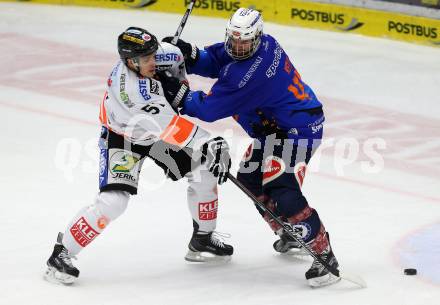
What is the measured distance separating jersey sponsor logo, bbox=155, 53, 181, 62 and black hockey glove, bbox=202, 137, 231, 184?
0.54m

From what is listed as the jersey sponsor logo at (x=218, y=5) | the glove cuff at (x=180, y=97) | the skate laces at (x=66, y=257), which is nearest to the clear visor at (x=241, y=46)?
the glove cuff at (x=180, y=97)

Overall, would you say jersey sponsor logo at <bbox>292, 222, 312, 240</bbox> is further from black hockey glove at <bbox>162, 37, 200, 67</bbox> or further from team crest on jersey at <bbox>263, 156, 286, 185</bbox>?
black hockey glove at <bbox>162, 37, 200, 67</bbox>

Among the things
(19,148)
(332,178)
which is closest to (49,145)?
(19,148)

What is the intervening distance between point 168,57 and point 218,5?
6.23 m

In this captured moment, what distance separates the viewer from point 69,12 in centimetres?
1209

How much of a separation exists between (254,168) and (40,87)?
4065 millimetres

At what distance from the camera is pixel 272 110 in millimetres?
A: 5719

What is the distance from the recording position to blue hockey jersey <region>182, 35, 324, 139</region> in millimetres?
5539

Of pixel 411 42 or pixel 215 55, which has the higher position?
pixel 215 55

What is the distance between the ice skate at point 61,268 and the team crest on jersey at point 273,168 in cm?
114

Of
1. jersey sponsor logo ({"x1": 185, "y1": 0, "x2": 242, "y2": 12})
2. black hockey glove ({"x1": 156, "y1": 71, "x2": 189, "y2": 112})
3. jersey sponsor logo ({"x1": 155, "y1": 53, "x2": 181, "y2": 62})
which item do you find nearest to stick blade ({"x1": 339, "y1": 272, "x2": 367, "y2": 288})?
black hockey glove ({"x1": 156, "y1": 71, "x2": 189, "y2": 112})

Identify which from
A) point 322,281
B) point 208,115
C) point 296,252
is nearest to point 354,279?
point 322,281

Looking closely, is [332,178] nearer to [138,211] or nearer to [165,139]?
[138,211]

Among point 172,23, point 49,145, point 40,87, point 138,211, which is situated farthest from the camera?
point 172,23
